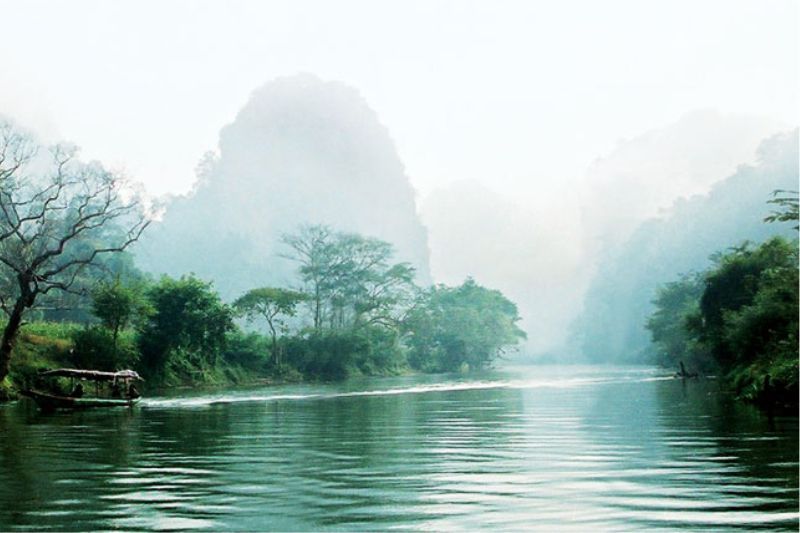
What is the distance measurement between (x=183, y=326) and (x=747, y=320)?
29822 mm

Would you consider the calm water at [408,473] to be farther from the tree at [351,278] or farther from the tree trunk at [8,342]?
the tree at [351,278]

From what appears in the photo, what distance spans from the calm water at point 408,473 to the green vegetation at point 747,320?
4.13m

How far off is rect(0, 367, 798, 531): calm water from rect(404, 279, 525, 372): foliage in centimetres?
6279

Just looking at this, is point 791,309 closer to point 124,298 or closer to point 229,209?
point 124,298

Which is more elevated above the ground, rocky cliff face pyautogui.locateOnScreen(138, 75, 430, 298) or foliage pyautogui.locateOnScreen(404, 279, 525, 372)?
rocky cliff face pyautogui.locateOnScreen(138, 75, 430, 298)

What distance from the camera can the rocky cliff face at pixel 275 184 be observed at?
→ 366 feet

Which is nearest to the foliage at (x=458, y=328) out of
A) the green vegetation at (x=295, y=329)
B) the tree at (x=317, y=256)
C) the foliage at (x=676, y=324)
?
the green vegetation at (x=295, y=329)

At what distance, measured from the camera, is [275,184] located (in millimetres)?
116562

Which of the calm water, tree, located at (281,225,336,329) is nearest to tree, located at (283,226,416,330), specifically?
tree, located at (281,225,336,329)

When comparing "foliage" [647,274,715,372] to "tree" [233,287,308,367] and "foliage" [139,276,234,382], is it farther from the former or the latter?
"foliage" [139,276,234,382]

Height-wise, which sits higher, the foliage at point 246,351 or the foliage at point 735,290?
the foliage at point 735,290

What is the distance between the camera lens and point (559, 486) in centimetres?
1087

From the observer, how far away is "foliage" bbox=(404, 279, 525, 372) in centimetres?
8994

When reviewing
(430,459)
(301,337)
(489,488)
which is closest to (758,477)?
(489,488)
